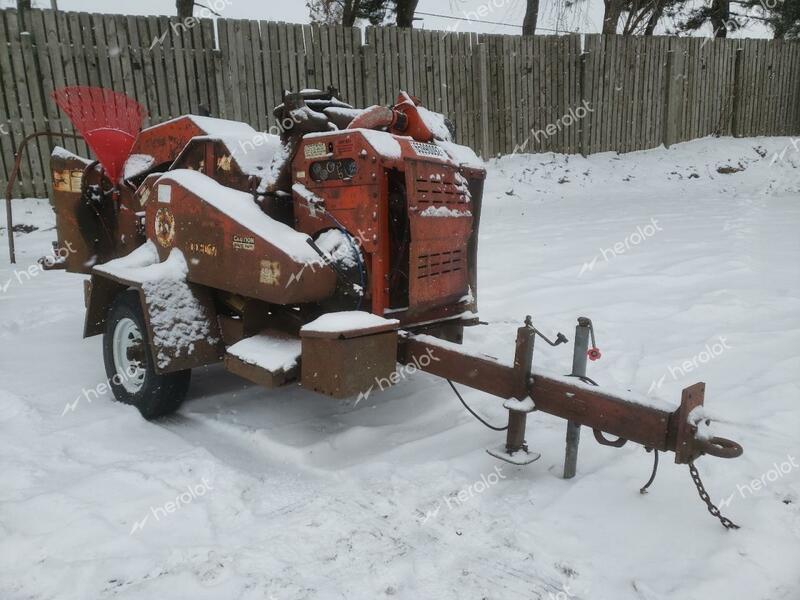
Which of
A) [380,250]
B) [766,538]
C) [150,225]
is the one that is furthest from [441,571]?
[150,225]

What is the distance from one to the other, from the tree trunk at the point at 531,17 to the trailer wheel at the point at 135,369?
13.7 metres

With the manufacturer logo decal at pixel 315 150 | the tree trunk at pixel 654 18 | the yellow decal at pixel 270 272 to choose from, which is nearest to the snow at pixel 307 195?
the manufacturer logo decal at pixel 315 150

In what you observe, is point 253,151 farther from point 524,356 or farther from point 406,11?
point 406,11

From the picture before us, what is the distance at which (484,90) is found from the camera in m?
10.8

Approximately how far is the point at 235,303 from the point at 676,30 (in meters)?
20.8

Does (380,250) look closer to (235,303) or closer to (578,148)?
(235,303)

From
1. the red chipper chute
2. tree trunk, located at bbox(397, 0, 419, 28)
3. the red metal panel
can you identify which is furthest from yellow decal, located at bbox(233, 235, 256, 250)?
tree trunk, located at bbox(397, 0, 419, 28)

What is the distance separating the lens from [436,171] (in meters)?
→ 3.06

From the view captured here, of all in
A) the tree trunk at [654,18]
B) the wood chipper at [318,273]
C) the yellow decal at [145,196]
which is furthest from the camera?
the tree trunk at [654,18]

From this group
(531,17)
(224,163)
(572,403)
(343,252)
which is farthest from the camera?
(531,17)

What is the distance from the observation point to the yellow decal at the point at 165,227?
3.27 metres

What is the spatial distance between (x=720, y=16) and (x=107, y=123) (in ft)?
67.6

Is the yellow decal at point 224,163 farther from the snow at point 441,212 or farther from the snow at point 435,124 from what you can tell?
the snow at point 441,212

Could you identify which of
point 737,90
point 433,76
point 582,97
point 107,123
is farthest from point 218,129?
point 737,90
